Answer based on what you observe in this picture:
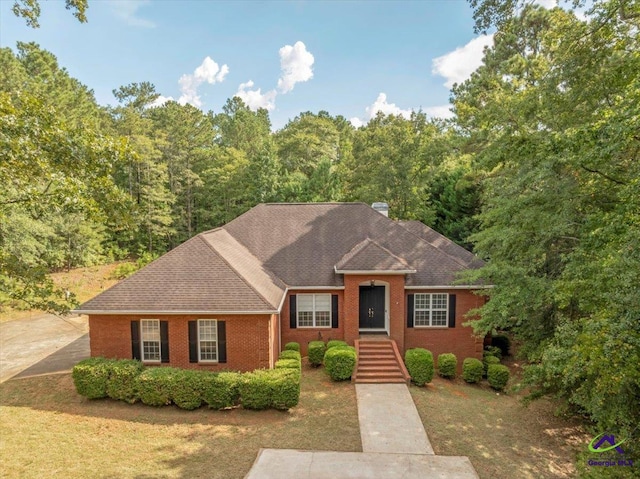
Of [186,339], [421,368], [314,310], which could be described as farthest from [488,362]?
[186,339]

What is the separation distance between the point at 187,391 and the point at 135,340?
10.7 feet

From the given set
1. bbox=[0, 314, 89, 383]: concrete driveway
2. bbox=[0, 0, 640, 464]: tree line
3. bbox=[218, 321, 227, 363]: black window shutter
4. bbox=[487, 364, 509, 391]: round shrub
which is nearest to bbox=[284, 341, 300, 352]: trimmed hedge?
bbox=[218, 321, 227, 363]: black window shutter

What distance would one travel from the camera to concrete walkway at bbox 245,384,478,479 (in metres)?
8.39

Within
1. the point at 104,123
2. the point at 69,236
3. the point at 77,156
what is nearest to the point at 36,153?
the point at 77,156

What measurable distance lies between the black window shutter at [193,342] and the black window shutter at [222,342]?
850 millimetres

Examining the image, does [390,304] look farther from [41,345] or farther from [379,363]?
[41,345]

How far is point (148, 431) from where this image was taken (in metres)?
10.3

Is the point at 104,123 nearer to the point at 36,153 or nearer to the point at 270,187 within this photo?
the point at 270,187

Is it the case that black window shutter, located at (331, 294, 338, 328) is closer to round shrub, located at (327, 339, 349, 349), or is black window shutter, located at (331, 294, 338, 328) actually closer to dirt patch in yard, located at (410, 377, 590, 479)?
round shrub, located at (327, 339, 349, 349)

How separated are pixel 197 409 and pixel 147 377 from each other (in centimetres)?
184

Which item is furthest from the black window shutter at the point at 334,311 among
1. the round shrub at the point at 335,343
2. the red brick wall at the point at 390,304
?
the round shrub at the point at 335,343

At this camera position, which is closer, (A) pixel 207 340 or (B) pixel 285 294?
(A) pixel 207 340

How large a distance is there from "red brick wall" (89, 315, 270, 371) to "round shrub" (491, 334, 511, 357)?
11031mm

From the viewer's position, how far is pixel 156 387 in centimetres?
1148
